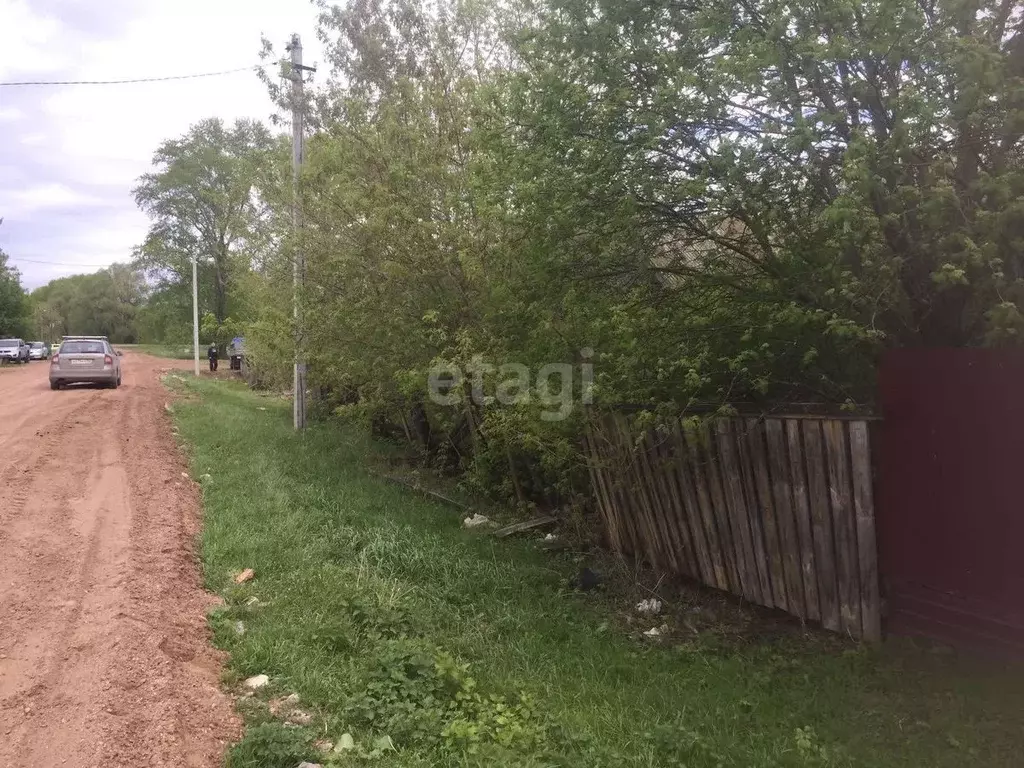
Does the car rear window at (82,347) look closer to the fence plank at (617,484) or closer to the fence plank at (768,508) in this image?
the fence plank at (617,484)

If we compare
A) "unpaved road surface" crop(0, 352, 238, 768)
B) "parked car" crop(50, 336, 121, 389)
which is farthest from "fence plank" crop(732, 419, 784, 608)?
"parked car" crop(50, 336, 121, 389)

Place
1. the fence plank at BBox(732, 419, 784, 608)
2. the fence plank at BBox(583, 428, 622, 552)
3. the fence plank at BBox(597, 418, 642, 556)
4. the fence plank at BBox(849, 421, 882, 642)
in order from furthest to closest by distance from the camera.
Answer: the fence plank at BBox(583, 428, 622, 552) → the fence plank at BBox(597, 418, 642, 556) → the fence plank at BBox(732, 419, 784, 608) → the fence plank at BBox(849, 421, 882, 642)

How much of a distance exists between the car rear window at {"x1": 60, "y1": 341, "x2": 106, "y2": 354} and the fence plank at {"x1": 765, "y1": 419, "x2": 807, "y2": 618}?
66.1 ft

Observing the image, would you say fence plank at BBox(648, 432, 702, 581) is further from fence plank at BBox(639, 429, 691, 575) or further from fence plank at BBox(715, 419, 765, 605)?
fence plank at BBox(715, 419, 765, 605)

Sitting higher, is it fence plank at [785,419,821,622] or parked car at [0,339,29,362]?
parked car at [0,339,29,362]

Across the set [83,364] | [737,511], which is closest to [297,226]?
[737,511]

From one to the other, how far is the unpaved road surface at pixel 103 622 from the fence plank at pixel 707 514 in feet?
11.5

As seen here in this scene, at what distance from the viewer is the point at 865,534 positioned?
4.38 meters

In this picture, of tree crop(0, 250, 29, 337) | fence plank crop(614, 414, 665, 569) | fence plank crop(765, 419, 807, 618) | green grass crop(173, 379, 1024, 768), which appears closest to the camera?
green grass crop(173, 379, 1024, 768)

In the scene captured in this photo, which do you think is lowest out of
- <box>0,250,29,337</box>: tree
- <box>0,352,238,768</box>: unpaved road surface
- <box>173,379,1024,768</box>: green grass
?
<box>173,379,1024,768</box>: green grass

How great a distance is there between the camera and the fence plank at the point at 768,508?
16.2ft

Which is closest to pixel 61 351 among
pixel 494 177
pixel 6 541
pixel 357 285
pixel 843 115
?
pixel 357 285

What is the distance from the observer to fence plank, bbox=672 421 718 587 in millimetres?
5625

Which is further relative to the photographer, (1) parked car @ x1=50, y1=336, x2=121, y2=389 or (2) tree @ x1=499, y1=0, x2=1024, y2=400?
(1) parked car @ x1=50, y1=336, x2=121, y2=389
